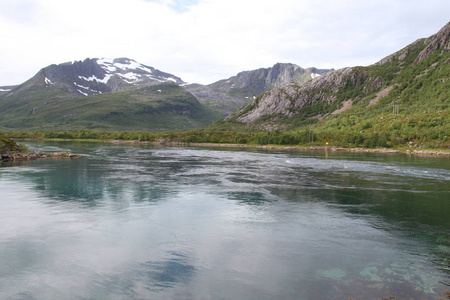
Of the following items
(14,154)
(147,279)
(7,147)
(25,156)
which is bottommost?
(147,279)

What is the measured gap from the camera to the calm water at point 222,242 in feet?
44.1

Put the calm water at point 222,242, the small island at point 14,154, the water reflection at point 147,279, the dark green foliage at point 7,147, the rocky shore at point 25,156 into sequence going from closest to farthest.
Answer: the water reflection at point 147,279, the calm water at point 222,242, the rocky shore at point 25,156, the small island at point 14,154, the dark green foliage at point 7,147

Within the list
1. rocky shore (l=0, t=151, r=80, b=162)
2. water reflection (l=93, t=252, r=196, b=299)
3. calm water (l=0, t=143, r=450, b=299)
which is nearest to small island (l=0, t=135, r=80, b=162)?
rocky shore (l=0, t=151, r=80, b=162)

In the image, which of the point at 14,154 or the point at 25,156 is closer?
the point at 14,154

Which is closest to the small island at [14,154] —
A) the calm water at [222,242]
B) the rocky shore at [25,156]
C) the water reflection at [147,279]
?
the rocky shore at [25,156]

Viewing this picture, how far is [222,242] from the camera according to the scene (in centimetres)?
1884

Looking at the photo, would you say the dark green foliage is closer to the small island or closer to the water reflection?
the small island

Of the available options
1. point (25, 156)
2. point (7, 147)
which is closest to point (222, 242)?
point (25, 156)

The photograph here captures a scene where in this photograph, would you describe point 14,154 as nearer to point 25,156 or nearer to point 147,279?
point 25,156

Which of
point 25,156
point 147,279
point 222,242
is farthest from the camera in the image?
point 25,156

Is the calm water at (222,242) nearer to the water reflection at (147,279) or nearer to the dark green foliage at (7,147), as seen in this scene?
the water reflection at (147,279)

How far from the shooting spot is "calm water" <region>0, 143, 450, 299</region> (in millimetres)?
13453

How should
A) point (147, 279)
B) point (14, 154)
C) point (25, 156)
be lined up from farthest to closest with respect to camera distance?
point (25, 156)
point (14, 154)
point (147, 279)

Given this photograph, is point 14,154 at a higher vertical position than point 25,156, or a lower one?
higher
